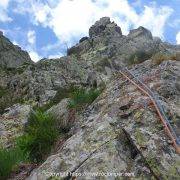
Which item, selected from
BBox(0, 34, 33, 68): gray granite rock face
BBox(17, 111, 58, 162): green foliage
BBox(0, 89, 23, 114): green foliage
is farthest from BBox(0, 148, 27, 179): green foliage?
BBox(0, 34, 33, 68): gray granite rock face

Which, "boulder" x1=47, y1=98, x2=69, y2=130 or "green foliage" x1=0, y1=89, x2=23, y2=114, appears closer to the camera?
"boulder" x1=47, y1=98, x2=69, y2=130

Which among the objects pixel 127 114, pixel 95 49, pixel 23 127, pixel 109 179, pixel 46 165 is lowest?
pixel 109 179

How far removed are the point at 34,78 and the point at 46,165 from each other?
26251mm

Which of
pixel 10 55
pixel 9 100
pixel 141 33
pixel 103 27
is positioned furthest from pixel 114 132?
pixel 103 27

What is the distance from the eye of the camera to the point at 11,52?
74062 mm

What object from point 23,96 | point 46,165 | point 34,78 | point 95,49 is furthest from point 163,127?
point 95,49

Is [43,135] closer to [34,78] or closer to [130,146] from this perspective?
[130,146]

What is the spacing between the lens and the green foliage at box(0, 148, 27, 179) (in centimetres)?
1049

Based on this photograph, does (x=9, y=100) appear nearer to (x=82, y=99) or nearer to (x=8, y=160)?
(x=82, y=99)

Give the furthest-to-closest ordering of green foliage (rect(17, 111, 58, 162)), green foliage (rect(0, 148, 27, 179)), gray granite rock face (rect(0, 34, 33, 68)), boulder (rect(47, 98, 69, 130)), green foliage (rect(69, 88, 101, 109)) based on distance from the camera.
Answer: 1. gray granite rock face (rect(0, 34, 33, 68))
2. green foliage (rect(69, 88, 101, 109))
3. boulder (rect(47, 98, 69, 130))
4. green foliage (rect(17, 111, 58, 162))
5. green foliage (rect(0, 148, 27, 179))

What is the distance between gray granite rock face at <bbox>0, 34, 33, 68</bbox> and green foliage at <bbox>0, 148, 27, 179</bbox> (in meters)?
57.7

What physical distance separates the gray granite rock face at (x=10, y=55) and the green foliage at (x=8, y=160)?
57722 millimetres

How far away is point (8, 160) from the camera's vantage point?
1059 cm

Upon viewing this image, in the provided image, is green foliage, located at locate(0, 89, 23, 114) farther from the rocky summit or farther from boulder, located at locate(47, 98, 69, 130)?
boulder, located at locate(47, 98, 69, 130)
